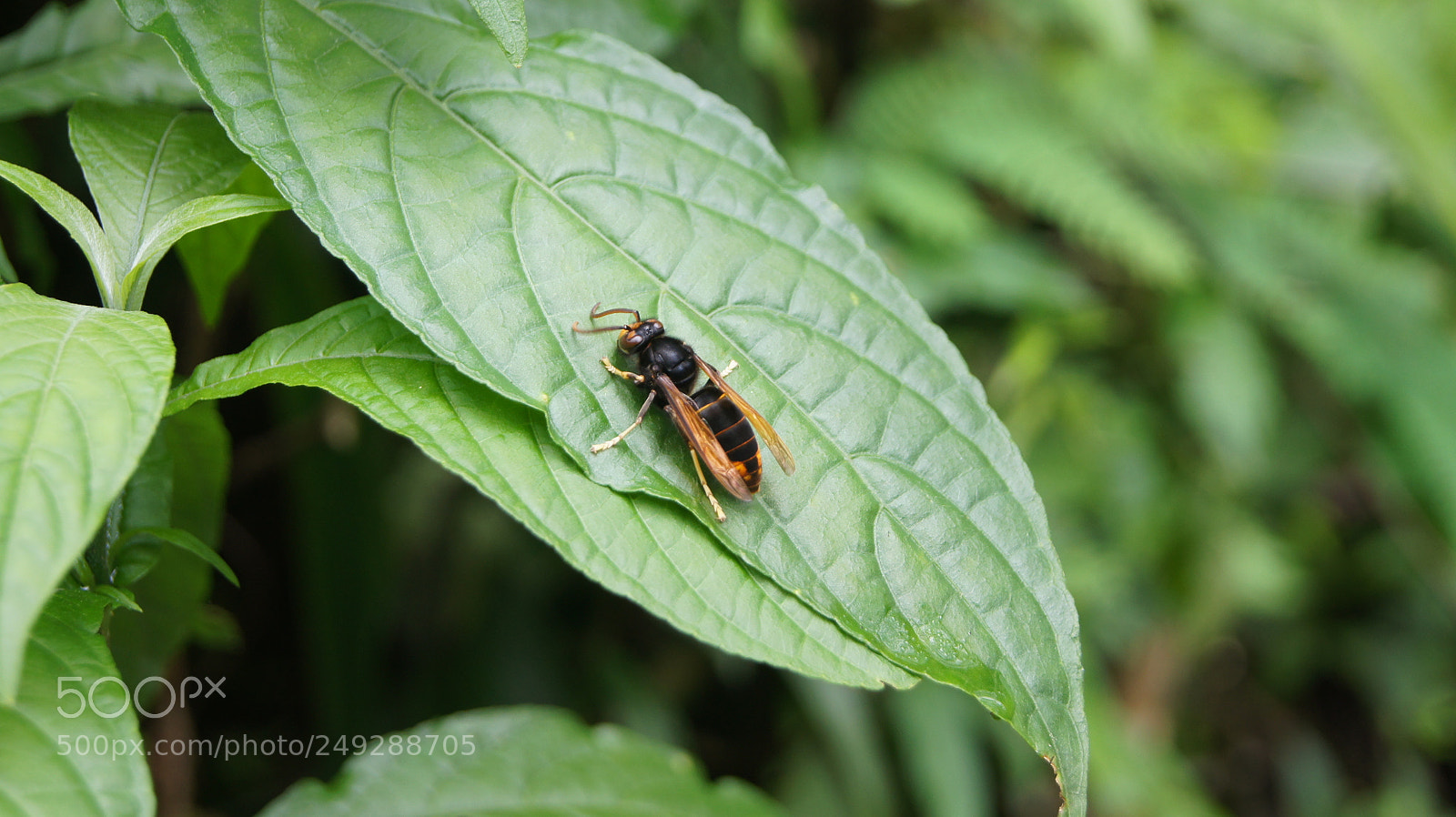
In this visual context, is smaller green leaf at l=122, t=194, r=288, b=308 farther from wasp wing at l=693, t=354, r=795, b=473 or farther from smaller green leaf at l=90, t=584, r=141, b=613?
wasp wing at l=693, t=354, r=795, b=473

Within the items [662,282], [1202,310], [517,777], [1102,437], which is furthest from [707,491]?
[1202,310]

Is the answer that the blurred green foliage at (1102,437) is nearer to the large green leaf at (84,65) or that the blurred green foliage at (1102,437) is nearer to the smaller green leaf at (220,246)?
the large green leaf at (84,65)

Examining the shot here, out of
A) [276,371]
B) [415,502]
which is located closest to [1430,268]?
[415,502]

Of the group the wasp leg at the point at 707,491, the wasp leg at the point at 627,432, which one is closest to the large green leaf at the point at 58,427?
the wasp leg at the point at 627,432

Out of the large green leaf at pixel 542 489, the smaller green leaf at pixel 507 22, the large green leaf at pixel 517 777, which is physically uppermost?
the smaller green leaf at pixel 507 22

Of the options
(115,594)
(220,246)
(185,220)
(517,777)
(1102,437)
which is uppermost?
(1102,437)

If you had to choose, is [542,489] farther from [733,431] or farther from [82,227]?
[82,227]
